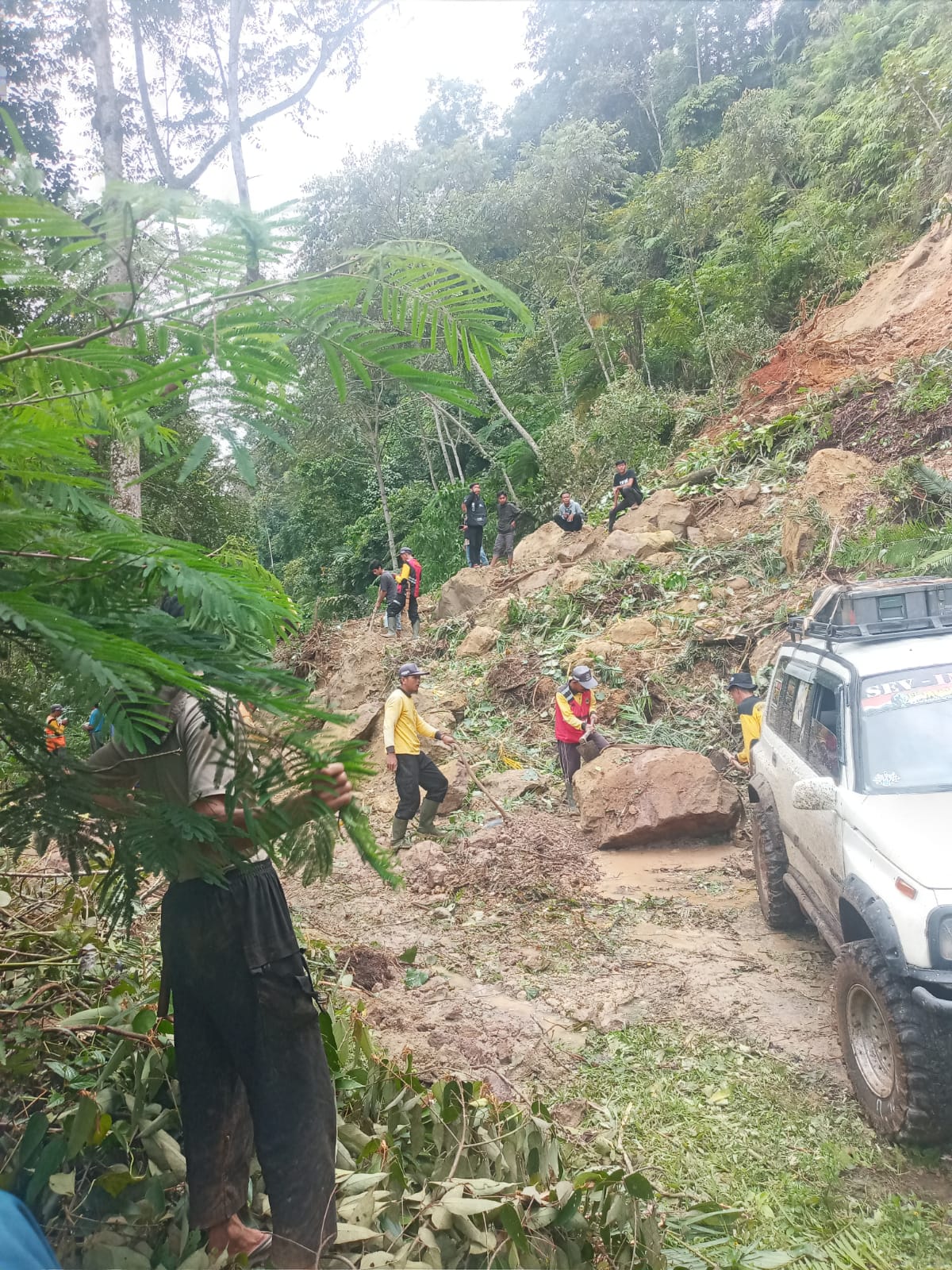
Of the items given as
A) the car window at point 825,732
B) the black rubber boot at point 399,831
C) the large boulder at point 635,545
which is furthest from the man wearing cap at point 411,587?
the car window at point 825,732

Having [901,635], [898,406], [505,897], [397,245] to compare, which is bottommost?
[505,897]

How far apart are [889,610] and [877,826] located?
182cm

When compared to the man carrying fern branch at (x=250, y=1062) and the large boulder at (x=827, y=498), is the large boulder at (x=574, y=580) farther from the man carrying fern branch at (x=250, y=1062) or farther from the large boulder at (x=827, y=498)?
the man carrying fern branch at (x=250, y=1062)

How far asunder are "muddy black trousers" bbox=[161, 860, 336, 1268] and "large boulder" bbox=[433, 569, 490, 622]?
14.7 m

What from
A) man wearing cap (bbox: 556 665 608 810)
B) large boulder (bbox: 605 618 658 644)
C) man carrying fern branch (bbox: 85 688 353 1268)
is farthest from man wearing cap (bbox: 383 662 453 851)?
man carrying fern branch (bbox: 85 688 353 1268)

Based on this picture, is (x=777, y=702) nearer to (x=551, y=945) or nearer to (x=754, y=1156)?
(x=551, y=945)

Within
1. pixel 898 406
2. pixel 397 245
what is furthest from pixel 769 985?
pixel 898 406

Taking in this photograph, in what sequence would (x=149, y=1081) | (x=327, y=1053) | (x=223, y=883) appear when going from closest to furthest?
(x=223, y=883) → (x=149, y=1081) → (x=327, y=1053)

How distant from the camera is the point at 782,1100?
4.02m

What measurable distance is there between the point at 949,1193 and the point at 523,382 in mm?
25301

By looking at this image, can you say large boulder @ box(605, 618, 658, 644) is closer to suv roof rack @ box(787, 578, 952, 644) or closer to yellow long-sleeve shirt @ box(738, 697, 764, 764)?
yellow long-sleeve shirt @ box(738, 697, 764, 764)

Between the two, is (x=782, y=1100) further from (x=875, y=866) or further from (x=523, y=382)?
(x=523, y=382)

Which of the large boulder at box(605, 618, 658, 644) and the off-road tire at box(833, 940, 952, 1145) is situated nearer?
the off-road tire at box(833, 940, 952, 1145)

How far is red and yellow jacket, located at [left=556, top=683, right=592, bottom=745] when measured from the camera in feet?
31.4
